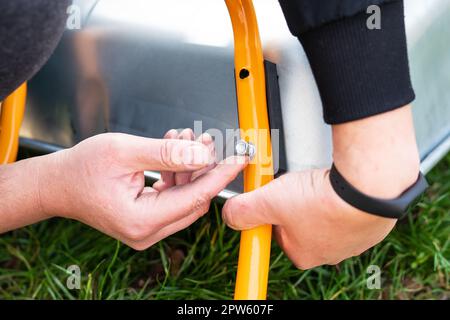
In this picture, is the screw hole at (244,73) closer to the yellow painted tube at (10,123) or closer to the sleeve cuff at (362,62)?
the sleeve cuff at (362,62)

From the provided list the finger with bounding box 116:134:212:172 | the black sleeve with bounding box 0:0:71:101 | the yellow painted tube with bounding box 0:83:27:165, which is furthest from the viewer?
the yellow painted tube with bounding box 0:83:27:165

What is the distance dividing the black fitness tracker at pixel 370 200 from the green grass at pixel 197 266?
1.29 feet

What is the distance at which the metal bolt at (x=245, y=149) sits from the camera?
0.78 m

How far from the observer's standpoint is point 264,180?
80 cm

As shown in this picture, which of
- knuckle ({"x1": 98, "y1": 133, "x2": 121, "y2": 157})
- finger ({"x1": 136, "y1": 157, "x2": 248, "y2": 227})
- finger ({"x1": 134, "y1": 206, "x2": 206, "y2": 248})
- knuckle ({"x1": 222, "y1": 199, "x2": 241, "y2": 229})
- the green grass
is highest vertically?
knuckle ({"x1": 98, "y1": 133, "x2": 121, "y2": 157})

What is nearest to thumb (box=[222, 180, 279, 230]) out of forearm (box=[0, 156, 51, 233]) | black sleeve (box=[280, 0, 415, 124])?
black sleeve (box=[280, 0, 415, 124])

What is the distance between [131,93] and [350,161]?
0.40 metres

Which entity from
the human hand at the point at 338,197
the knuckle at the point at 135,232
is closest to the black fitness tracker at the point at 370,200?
the human hand at the point at 338,197

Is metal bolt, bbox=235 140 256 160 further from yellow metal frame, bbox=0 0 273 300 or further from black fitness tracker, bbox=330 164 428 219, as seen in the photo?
black fitness tracker, bbox=330 164 428 219

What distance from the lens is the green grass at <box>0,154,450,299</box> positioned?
3.44 feet

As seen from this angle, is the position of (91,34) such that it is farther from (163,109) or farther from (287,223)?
(287,223)

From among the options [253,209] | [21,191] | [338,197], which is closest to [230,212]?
[253,209]

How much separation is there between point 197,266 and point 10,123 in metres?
0.38
